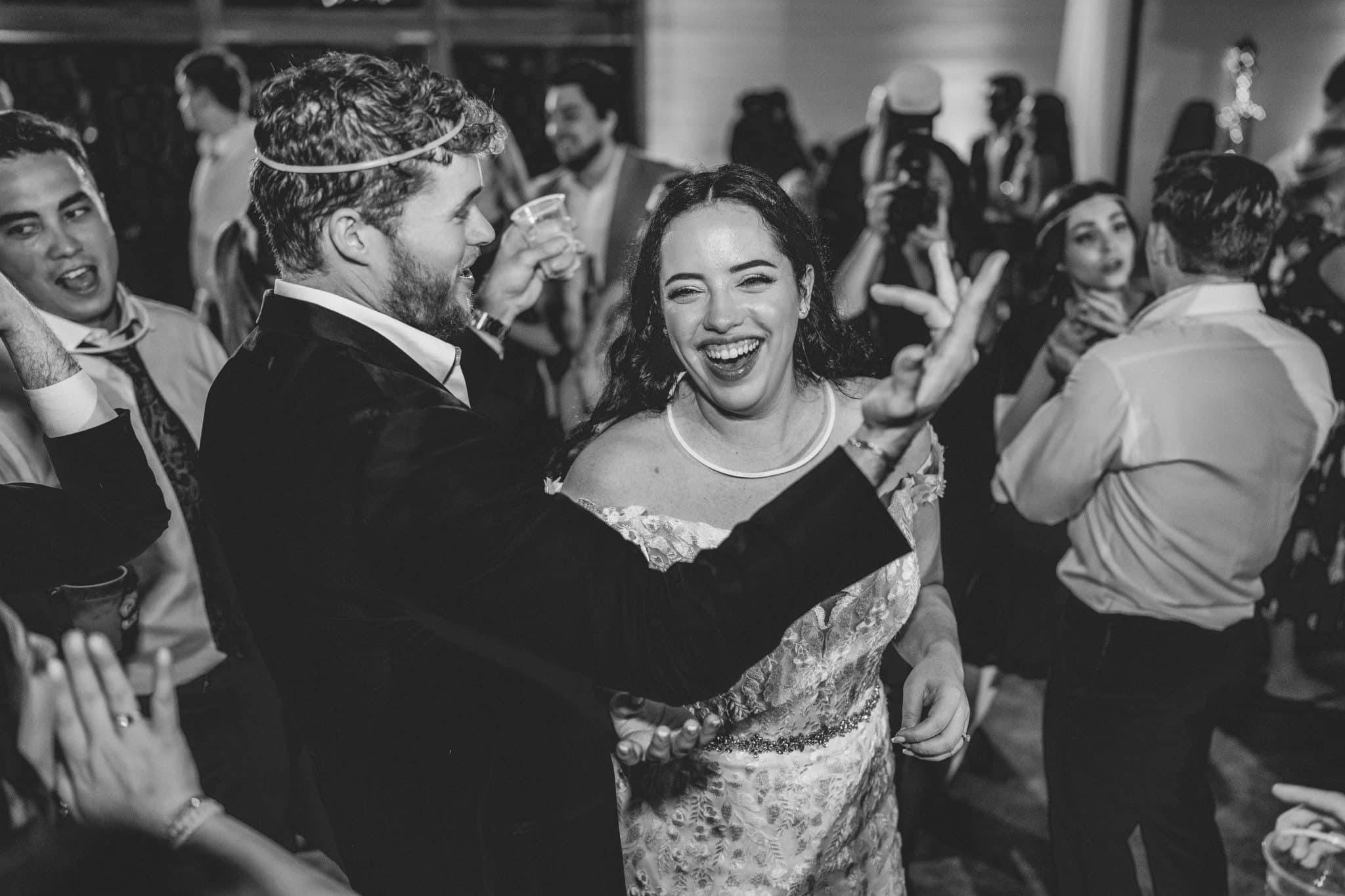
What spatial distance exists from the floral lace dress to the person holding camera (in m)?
1.43

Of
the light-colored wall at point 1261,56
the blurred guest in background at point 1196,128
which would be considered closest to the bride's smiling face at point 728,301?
the blurred guest in background at point 1196,128

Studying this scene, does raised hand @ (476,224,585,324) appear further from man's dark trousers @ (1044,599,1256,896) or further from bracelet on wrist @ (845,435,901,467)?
man's dark trousers @ (1044,599,1256,896)

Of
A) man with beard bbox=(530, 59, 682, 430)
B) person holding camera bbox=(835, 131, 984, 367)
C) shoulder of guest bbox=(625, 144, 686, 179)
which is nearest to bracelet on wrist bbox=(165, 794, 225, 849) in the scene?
person holding camera bbox=(835, 131, 984, 367)

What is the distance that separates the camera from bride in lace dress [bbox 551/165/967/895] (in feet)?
4.91

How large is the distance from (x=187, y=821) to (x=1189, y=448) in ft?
5.67

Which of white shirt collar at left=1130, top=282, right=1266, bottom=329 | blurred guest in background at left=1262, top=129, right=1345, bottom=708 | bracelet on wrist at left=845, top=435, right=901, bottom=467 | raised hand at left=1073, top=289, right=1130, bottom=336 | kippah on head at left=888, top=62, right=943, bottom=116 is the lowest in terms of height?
blurred guest in background at left=1262, top=129, right=1345, bottom=708

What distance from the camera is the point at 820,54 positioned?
7.22m

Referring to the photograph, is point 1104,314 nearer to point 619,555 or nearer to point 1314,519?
point 1314,519

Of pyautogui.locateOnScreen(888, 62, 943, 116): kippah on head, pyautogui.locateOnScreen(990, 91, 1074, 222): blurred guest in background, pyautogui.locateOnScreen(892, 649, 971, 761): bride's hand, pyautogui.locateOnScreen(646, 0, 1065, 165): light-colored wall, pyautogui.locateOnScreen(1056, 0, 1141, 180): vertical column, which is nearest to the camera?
pyautogui.locateOnScreen(892, 649, 971, 761): bride's hand

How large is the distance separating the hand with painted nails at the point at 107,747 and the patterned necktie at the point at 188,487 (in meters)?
1.15

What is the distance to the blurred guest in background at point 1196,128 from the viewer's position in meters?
5.67

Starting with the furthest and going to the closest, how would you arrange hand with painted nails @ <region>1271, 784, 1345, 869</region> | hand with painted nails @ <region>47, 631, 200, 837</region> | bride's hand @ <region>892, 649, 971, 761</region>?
bride's hand @ <region>892, 649, 971, 761</region> → hand with painted nails @ <region>1271, 784, 1345, 869</region> → hand with painted nails @ <region>47, 631, 200, 837</region>

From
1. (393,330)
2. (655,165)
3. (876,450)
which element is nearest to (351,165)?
(393,330)

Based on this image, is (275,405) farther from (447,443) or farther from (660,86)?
(660,86)
